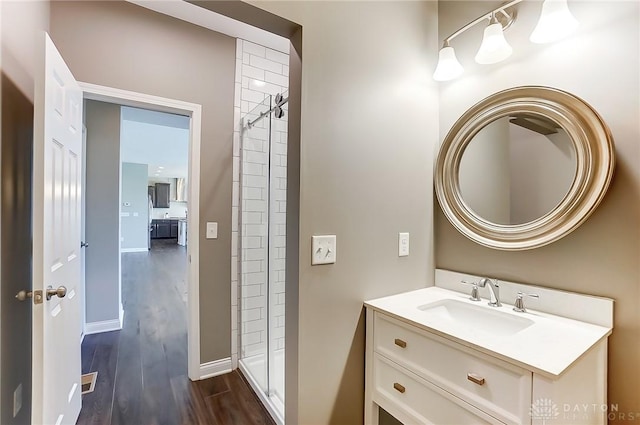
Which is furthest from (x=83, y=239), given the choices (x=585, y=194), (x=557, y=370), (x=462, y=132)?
(x=585, y=194)

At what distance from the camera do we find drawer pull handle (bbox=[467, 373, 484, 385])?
93 cm

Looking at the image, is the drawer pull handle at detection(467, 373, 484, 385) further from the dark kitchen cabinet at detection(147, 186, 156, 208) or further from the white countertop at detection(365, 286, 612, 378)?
the dark kitchen cabinet at detection(147, 186, 156, 208)

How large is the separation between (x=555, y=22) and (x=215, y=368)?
2.87 m

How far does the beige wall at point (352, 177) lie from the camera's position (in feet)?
4.01

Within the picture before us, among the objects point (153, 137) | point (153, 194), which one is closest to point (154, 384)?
point (153, 137)

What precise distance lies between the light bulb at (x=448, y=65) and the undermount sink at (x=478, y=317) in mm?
1166

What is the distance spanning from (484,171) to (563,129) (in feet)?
1.20

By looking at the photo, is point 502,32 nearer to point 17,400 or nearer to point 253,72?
point 253,72

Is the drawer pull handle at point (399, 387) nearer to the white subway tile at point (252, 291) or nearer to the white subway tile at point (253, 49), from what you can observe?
the white subway tile at point (252, 291)

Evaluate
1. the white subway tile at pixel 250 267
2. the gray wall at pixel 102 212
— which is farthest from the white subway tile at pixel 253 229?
the gray wall at pixel 102 212

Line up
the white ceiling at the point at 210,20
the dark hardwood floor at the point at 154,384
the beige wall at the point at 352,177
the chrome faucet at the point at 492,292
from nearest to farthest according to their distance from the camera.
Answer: the beige wall at the point at 352,177, the chrome faucet at the point at 492,292, the dark hardwood floor at the point at 154,384, the white ceiling at the point at 210,20

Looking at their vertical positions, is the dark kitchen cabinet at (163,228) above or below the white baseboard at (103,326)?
above

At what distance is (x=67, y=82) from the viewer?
4.87ft

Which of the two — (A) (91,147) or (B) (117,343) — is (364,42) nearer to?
(A) (91,147)
